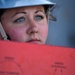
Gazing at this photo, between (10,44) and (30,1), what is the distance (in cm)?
27

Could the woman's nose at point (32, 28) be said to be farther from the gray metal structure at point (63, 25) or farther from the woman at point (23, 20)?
the gray metal structure at point (63, 25)

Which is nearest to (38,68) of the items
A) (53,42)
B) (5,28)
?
(5,28)

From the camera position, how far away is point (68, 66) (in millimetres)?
632

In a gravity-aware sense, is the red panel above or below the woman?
below

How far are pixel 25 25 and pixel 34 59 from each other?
0.76 feet

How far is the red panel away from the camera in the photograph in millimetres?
574

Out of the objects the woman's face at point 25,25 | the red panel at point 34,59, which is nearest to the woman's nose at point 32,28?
the woman's face at point 25,25

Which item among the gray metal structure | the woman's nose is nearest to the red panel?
the woman's nose

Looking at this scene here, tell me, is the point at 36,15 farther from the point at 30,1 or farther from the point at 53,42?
the point at 53,42

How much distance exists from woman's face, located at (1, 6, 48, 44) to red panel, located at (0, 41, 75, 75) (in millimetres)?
156

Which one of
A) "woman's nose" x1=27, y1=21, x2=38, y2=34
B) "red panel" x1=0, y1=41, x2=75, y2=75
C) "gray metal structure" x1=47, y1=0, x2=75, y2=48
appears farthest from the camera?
"gray metal structure" x1=47, y1=0, x2=75, y2=48

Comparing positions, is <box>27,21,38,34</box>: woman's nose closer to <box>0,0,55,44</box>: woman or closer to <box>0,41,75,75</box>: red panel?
<box>0,0,55,44</box>: woman

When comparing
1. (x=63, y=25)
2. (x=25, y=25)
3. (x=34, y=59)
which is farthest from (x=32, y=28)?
(x=63, y=25)

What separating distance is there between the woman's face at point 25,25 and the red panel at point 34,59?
16 cm
